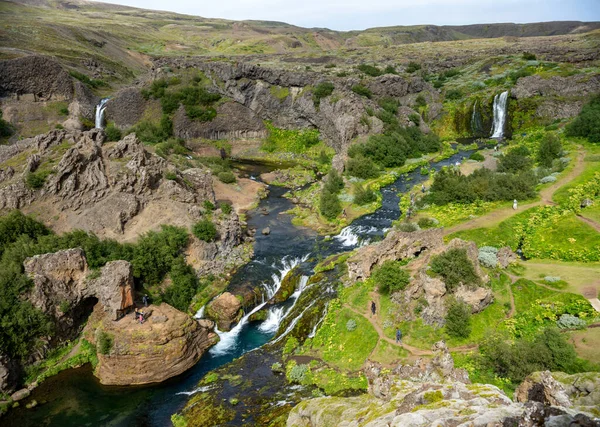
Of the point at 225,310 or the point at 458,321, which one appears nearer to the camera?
the point at 458,321

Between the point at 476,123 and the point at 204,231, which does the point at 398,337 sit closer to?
the point at 204,231

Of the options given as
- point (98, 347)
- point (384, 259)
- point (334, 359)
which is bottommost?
point (98, 347)

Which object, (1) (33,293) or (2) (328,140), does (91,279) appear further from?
(2) (328,140)

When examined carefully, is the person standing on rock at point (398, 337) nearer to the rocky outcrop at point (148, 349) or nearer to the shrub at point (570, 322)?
the shrub at point (570, 322)

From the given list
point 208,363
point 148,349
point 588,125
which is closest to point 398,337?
point 208,363

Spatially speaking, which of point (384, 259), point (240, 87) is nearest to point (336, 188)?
point (384, 259)

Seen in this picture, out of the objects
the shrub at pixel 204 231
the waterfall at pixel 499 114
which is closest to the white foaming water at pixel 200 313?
the shrub at pixel 204 231

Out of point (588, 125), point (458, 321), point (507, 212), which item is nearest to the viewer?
point (458, 321)
